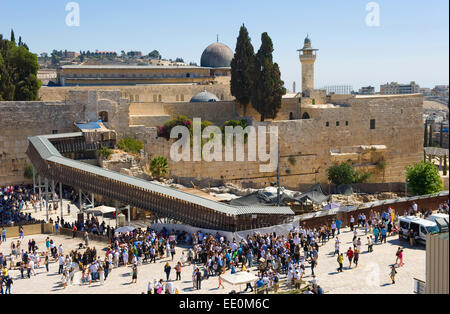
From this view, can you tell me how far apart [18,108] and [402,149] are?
89.0ft

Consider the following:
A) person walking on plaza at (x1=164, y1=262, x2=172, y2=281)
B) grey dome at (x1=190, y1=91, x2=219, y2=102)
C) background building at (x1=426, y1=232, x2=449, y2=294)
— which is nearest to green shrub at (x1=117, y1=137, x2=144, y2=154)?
grey dome at (x1=190, y1=91, x2=219, y2=102)

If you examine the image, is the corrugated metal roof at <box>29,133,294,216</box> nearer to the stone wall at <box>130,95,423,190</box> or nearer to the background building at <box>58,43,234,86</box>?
the stone wall at <box>130,95,423,190</box>

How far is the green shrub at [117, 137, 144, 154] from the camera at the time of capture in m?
33.7

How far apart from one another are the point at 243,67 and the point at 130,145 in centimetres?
963

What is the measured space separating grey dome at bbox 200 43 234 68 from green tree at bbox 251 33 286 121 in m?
12.9

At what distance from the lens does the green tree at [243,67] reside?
37.8 metres

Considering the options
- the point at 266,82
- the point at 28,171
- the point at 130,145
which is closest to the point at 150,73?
the point at 266,82

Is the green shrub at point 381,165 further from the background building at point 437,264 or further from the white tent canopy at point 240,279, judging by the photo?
the background building at point 437,264

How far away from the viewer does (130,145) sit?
33719mm

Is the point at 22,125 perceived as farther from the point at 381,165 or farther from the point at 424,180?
the point at 381,165

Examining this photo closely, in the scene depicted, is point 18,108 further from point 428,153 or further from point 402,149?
point 428,153

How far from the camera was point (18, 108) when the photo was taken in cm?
3403

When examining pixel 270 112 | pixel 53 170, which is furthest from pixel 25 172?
pixel 270 112

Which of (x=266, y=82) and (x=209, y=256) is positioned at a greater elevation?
(x=266, y=82)
